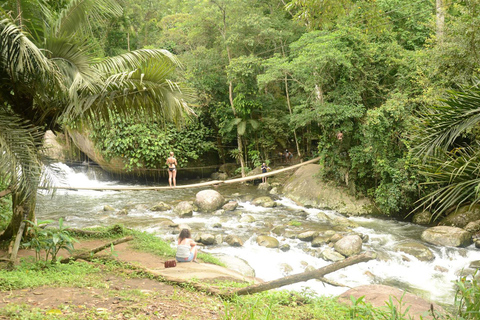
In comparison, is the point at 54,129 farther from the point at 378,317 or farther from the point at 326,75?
the point at 326,75

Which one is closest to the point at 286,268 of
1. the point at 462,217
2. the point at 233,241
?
the point at 233,241

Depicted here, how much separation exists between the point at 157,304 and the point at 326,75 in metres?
9.40

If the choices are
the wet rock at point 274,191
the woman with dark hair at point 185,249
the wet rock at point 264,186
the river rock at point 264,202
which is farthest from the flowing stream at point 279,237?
the woman with dark hair at point 185,249

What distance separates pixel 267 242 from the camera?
785cm

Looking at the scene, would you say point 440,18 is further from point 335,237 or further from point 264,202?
point 264,202

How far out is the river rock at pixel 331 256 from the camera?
23.1 feet

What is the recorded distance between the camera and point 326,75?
1076cm

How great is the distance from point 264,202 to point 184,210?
9.35 ft

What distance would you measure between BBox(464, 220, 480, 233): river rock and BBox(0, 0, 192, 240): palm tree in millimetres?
7525

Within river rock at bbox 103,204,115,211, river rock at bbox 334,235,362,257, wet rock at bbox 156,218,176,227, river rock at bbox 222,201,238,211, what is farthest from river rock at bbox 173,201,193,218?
river rock at bbox 334,235,362,257

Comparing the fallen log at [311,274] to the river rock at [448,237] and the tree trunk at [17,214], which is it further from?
the river rock at [448,237]

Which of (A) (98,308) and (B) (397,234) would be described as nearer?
(A) (98,308)

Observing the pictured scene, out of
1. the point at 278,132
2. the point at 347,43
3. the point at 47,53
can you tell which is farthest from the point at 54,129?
the point at 278,132

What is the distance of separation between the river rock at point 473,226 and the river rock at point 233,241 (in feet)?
18.1
